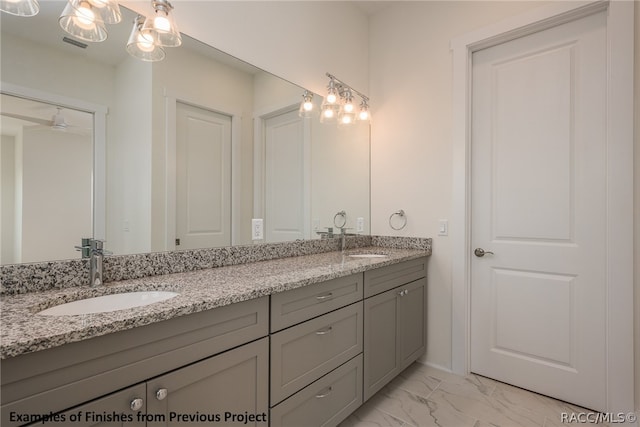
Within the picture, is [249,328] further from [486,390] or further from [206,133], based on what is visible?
[486,390]

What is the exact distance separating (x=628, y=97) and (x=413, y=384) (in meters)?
2.09

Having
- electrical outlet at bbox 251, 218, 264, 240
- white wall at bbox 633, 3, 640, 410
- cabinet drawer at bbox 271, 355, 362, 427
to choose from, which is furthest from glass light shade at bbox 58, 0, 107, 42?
white wall at bbox 633, 3, 640, 410

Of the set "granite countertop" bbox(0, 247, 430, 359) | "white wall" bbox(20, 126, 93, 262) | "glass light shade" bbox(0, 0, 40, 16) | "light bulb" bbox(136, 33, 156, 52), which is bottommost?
"granite countertop" bbox(0, 247, 430, 359)

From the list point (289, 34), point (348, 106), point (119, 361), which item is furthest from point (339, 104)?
point (119, 361)

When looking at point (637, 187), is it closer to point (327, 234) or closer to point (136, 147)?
point (327, 234)

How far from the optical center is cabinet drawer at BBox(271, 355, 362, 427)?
1322 mm

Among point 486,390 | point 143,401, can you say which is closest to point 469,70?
point 486,390

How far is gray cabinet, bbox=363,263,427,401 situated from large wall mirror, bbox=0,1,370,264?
71 cm

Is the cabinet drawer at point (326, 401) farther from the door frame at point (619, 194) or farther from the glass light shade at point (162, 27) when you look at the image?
the glass light shade at point (162, 27)

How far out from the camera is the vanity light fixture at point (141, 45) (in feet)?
4.46

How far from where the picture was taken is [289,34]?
6.92 ft

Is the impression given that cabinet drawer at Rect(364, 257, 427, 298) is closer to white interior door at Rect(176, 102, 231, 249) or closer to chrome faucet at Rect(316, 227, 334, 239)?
chrome faucet at Rect(316, 227, 334, 239)

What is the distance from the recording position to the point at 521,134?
6.94ft

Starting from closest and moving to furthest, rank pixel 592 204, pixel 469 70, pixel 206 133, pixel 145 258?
1. pixel 145 258
2. pixel 206 133
3. pixel 592 204
4. pixel 469 70
